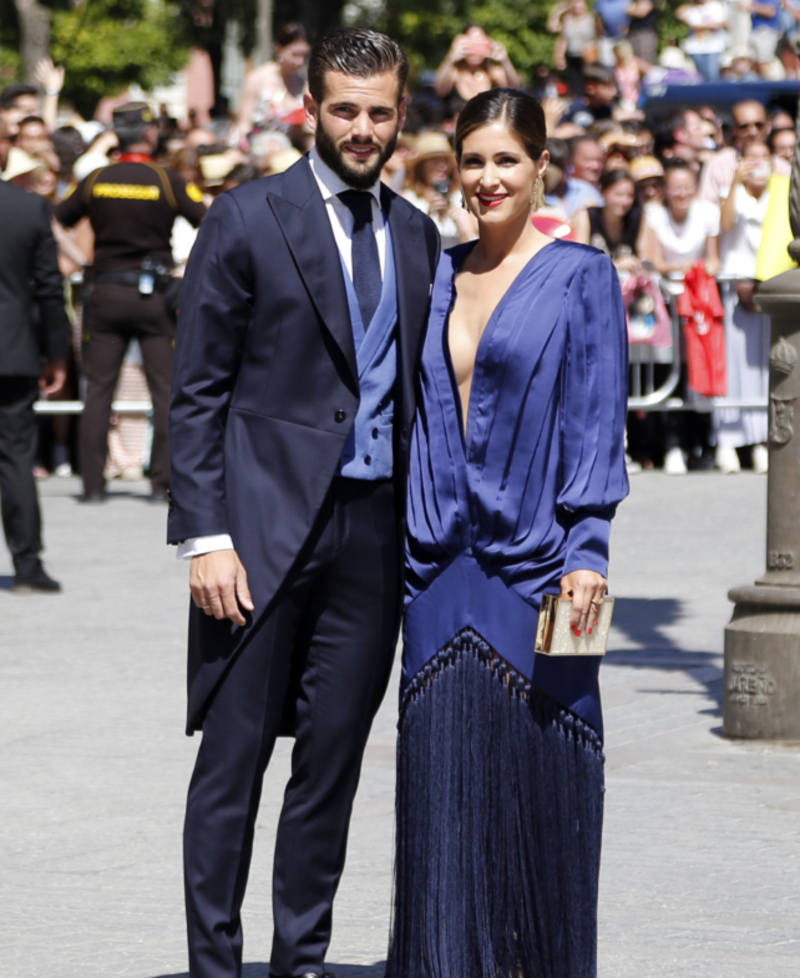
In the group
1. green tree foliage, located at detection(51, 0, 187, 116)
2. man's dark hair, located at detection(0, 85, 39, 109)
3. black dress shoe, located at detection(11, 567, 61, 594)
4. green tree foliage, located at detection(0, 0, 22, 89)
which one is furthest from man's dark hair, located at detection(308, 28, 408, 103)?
green tree foliage, located at detection(51, 0, 187, 116)

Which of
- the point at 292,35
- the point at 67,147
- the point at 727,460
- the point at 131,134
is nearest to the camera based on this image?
the point at 131,134

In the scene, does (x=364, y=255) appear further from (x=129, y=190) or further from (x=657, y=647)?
(x=129, y=190)

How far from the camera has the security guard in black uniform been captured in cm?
1241

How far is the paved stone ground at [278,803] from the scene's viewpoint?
4.56 m

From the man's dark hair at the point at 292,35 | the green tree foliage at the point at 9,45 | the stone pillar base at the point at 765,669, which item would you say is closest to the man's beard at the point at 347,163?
the stone pillar base at the point at 765,669

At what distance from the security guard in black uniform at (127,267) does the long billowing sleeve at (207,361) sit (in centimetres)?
854

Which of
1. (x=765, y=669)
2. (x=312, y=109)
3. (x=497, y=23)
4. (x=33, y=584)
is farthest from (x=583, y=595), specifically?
(x=497, y=23)

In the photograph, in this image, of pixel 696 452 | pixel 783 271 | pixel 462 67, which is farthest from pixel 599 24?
pixel 783 271

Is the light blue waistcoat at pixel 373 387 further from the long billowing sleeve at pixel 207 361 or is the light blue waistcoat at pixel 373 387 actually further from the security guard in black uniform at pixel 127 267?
the security guard in black uniform at pixel 127 267

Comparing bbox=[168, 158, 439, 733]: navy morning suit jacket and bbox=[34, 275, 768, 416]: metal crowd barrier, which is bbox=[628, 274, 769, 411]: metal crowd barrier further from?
bbox=[168, 158, 439, 733]: navy morning suit jacket

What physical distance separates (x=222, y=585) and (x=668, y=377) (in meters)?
10.3

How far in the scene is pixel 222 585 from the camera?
12.8 feet

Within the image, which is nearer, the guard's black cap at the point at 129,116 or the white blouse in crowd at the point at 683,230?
the guard's black cap at the point at 129,116

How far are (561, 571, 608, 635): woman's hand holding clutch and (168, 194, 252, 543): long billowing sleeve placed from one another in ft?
2.23
